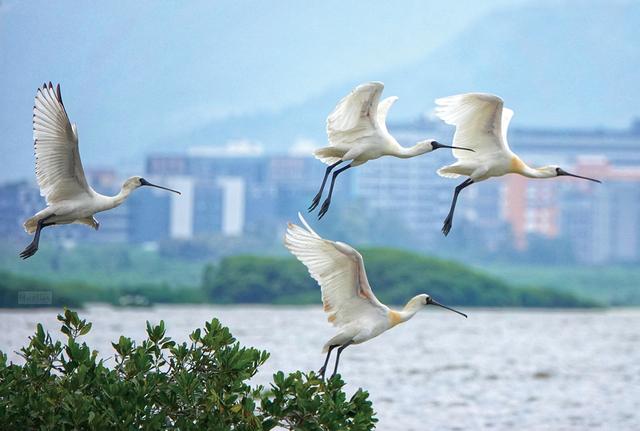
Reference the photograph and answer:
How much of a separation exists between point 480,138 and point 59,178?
3158 millimetres

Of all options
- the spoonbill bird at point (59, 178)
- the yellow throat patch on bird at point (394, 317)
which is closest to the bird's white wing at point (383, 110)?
the yellow throat patch on bird at point (394, 317)

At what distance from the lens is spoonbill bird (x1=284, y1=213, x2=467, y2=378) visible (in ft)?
35.7

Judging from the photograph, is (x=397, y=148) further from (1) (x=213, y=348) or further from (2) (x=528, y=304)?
(2) (x=528, y=304)

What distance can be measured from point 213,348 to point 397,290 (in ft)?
159

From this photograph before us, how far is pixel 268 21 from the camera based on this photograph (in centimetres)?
19512

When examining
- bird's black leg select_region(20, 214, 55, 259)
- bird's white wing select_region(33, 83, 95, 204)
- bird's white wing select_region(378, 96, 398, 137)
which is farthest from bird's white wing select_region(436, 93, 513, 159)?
bird's black leg select_region(20, 214, 55, 259)

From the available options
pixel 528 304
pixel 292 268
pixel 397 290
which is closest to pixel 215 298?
pixel 292 268

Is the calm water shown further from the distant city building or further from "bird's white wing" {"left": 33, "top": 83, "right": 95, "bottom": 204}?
the distant city building

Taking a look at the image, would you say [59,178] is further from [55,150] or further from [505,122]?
[505,122]

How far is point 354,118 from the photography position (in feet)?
37.7

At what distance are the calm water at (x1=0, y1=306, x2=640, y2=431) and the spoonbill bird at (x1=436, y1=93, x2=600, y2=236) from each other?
14034 millimetres

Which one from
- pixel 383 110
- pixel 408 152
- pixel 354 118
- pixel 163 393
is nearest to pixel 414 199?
pixel 383 110

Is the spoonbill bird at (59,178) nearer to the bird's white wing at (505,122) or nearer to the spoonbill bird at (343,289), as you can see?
the spoonbill bird at (343,289)

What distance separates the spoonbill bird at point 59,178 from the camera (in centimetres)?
1074
